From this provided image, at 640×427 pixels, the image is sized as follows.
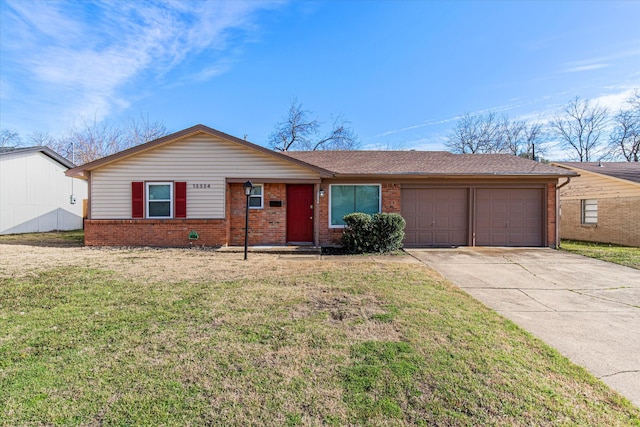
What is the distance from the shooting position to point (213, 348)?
3105mm

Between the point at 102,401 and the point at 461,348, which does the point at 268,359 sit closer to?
the point at 102,401

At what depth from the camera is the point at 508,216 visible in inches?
440

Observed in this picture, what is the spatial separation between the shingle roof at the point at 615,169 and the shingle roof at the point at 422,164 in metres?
4.31

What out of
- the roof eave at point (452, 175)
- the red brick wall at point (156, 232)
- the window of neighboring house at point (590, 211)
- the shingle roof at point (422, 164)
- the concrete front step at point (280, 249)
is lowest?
the concrete front step at point (280, 249)

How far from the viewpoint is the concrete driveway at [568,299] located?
318 centimetres

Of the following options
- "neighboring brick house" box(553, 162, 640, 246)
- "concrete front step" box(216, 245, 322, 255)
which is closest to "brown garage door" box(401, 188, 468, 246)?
"concrete front step" box(216, 245, 322, 255)

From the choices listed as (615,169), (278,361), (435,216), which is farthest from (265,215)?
(615,169)

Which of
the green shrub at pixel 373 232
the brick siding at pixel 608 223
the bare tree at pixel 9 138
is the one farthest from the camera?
the bare tree at pixel 9 138

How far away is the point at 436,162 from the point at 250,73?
9891mm

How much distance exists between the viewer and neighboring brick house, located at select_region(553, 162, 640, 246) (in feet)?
41.2

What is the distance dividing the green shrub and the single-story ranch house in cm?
136

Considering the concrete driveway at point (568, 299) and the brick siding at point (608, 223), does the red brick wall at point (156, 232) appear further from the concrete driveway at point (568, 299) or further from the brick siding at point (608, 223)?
the brick siding at point (608, 223)

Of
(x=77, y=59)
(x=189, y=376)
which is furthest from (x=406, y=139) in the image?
(x=189, y=376)

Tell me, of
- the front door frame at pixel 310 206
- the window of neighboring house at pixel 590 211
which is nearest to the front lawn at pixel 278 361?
the front door frame at pixel 310 206
